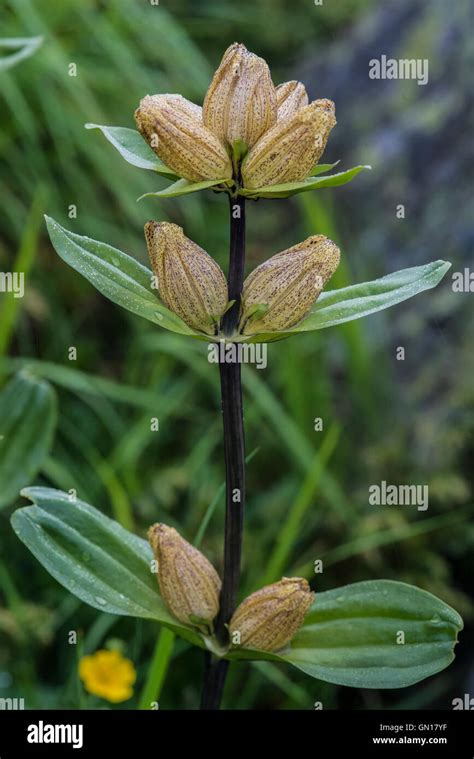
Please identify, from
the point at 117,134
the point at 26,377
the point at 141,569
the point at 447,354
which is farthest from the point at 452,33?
the point at 141,569

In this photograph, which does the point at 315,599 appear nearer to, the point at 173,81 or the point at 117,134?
the point at 117,134

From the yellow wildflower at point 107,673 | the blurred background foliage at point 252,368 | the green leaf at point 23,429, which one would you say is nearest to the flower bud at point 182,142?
the green leaf at point 23,429

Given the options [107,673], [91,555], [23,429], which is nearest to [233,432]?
[91,555]

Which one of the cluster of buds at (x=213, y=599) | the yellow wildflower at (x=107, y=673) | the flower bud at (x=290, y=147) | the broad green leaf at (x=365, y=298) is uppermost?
the flower bud at (x=290, y=147)

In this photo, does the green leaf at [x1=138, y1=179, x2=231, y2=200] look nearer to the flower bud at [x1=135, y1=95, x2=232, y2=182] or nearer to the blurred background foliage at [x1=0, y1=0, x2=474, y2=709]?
the flower bud at [x1=135, y1=95, x2=232, y2=182]

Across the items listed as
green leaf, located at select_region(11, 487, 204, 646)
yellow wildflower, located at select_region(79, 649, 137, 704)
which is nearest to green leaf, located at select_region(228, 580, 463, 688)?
green leaf, located at select_region(11, 487, 204, 646)

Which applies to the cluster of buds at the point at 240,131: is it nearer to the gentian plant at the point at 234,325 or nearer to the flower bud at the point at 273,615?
the gentian plant at the point at 234,325

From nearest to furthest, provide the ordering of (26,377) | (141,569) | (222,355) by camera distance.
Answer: (222,355)
(141,569)
(26,377)
